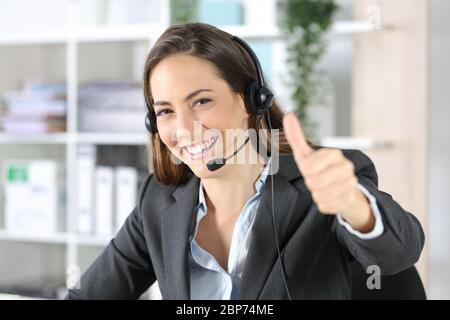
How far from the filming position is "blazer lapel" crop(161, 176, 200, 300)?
0.72 meters

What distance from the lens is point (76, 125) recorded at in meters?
2.15

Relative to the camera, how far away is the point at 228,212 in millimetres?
772

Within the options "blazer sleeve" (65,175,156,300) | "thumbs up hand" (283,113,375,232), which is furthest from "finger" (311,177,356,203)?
"blazer sleeve" (65,175,156,300)

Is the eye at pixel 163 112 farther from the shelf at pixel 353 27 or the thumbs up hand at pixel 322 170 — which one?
the shelf at pixel 353 27

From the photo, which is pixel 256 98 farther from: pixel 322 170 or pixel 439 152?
pixel 439 152

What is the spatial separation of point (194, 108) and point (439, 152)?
4.01ft

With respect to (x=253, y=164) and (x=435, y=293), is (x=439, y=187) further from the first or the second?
(x=253, y=164)

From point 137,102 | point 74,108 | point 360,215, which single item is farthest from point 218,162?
point 74,108

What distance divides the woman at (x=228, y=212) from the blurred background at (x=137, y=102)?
909 millimetres

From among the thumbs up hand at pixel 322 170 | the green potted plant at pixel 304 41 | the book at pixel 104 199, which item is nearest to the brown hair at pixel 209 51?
the thumbs up hand at pixel 322 170

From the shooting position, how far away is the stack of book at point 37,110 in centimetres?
217
